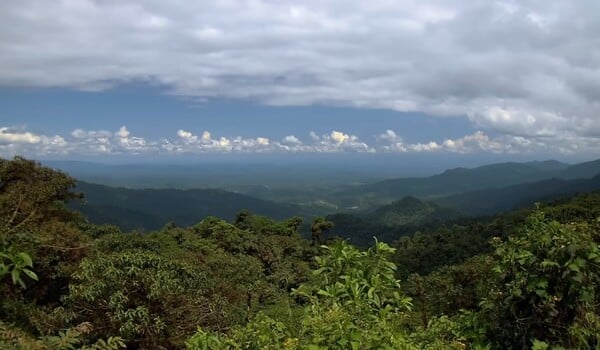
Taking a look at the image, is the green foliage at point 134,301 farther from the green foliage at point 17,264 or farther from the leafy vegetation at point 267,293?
the green foliage at point 17,264

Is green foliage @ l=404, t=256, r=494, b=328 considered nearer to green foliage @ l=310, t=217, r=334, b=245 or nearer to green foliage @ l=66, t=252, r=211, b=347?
green foliage @ l=66, t=252, r=211, b=347

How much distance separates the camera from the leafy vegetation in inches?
133

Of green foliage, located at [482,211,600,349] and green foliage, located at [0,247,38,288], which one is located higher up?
green foliage, located at [0,247,38,288]

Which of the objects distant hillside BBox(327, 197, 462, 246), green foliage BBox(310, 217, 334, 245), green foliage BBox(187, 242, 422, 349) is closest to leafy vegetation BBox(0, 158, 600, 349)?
green foliage BBox(187, 242, 422, 349)

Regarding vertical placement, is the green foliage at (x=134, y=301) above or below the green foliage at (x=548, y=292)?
below

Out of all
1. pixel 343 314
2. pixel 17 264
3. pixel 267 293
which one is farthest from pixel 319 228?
pixel 17 264

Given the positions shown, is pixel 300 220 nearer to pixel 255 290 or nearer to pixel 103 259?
pixel 255 290

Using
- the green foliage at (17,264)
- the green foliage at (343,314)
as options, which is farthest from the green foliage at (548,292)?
the green foliage at (17,264)

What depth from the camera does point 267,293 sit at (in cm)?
2528

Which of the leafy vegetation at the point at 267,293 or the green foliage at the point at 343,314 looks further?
the leafy vegetation at the point at 267,293

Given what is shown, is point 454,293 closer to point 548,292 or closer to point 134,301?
point 134,301

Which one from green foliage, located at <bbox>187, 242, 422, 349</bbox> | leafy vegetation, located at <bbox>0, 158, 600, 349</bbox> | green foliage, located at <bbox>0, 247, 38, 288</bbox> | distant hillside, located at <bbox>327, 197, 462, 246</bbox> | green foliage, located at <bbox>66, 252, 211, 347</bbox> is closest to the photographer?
green foliage, located at <bbox>0, 247, 38, 288</bbox>

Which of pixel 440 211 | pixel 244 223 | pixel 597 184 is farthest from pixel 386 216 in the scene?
pixel 244 223

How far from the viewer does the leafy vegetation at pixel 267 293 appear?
11.1 ft
